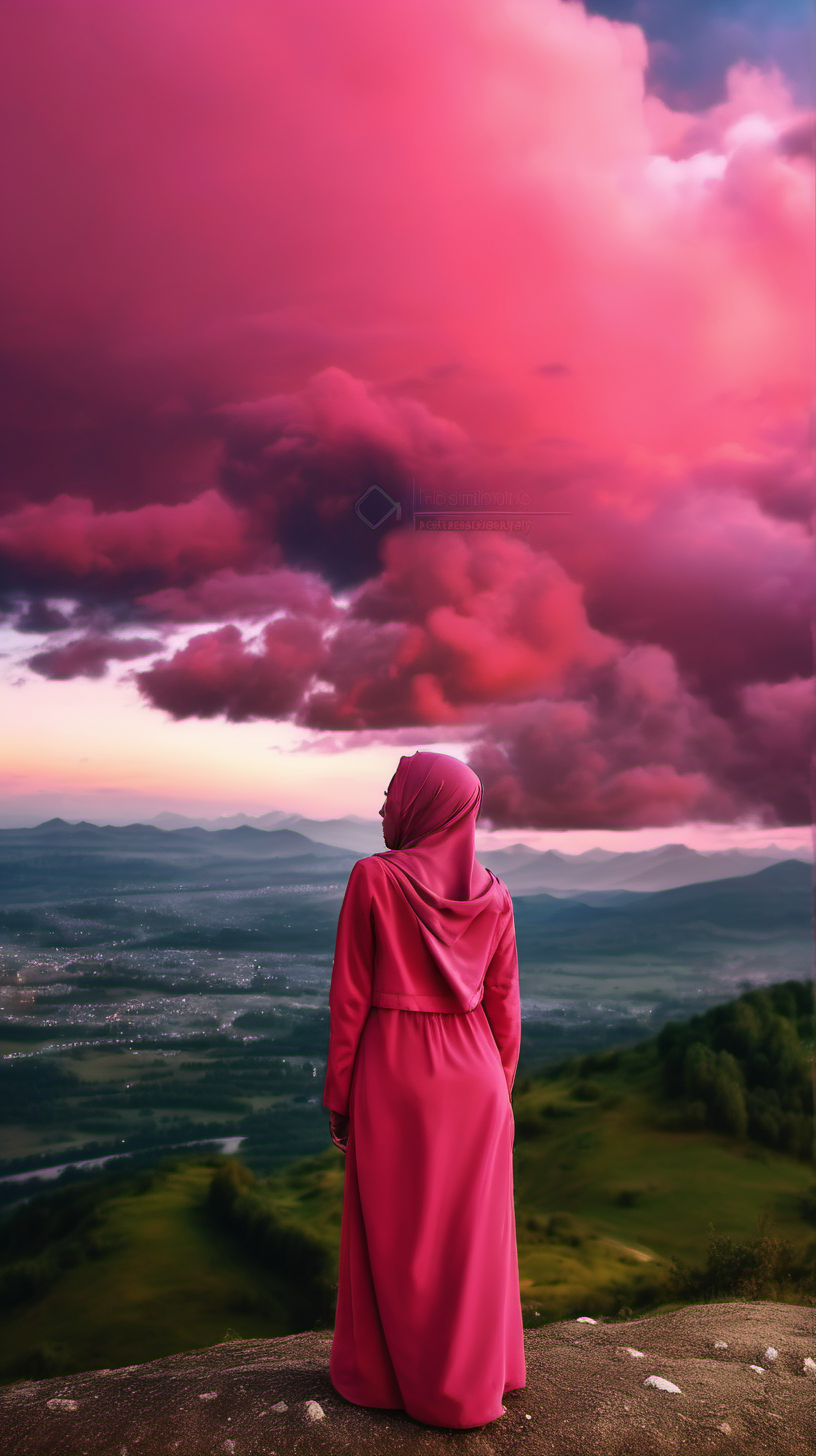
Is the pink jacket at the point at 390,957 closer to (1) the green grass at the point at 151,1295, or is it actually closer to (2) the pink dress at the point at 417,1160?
(2) the pink dress at the point at 417,1160

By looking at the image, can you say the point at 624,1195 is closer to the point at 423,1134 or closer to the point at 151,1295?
the point at 151,1295

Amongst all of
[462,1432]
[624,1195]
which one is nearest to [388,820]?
[462,1432]

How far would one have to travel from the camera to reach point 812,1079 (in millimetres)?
5621

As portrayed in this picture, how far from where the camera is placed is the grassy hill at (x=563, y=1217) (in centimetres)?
471

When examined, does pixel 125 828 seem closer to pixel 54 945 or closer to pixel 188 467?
pixel 54 945

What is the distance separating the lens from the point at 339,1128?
2416 mm

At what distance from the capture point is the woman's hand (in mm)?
2396

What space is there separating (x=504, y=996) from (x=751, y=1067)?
12.6 feet

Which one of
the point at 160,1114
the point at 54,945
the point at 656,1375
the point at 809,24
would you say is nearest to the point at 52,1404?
the point at 656,1375

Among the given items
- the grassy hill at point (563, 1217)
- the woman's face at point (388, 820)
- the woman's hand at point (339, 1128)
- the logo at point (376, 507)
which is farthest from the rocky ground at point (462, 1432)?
the logo at point (376, 507)

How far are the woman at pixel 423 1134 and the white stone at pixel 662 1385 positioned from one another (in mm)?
487

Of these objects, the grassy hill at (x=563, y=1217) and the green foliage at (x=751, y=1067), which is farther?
the green foliage at (x=751, y=1067)

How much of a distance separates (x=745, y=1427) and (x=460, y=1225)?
40.2 inches

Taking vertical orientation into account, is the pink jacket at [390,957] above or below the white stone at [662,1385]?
above
